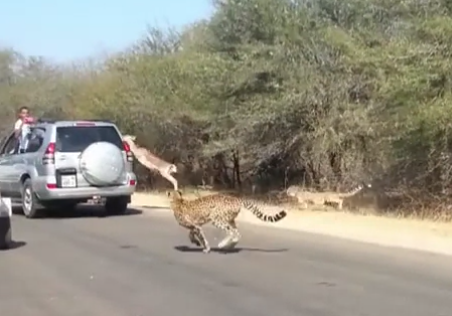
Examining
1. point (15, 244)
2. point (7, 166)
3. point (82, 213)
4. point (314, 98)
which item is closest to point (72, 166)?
point (82, 213)

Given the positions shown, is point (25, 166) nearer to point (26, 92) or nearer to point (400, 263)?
point (400, 263)

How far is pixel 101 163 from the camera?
63.8 feet

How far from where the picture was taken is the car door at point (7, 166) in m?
21.2

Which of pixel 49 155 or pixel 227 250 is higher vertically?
pixel 49 155

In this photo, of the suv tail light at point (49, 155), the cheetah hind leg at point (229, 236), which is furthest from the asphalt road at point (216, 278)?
the suv tail light at point (49, 155)

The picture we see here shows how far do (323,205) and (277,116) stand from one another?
2303 millimetres

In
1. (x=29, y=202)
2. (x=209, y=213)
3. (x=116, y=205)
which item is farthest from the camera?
(x=116, y=205)

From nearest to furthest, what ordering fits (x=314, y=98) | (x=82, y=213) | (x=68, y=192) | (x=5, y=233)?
(x=5, y=233)
(x=68, y=192)
(x=82, y=213)
(x=314, y=98)

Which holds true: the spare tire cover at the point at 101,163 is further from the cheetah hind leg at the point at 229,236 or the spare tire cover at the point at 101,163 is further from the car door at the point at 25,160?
the cheetah hind leg at the point at 229,236

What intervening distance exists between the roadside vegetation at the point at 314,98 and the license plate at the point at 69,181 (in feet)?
17.5

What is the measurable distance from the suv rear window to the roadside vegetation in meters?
4.41

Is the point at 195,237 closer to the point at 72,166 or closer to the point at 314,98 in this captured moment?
the point at 72,166

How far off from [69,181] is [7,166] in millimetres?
2437

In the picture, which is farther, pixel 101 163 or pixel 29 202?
pixel 29 202
